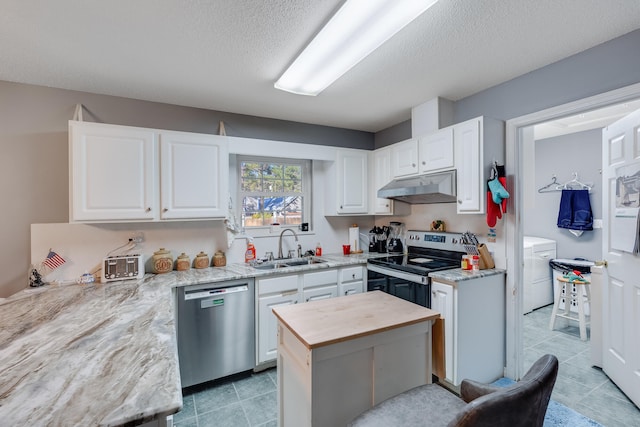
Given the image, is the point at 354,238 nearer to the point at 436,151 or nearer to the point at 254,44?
the point at 436,151

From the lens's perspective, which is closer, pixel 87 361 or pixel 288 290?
pixel 87 361

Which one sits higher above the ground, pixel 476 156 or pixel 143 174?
pixel 476 156

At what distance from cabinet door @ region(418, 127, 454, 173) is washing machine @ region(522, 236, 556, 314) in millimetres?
2238

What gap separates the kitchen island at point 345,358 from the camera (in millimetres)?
1254

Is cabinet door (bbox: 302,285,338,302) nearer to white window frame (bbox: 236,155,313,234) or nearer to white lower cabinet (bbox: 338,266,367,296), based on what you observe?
white lower cabinet (bbox: 338,266,367,296)

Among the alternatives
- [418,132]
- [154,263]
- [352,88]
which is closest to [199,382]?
[154,263]

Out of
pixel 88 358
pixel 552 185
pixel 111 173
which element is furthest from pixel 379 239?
pixel 552 185

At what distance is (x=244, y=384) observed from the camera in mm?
2439

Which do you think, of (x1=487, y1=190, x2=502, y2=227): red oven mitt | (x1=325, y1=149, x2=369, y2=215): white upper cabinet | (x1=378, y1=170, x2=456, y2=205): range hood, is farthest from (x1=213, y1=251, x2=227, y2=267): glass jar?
(x1=487, y1=190, x2=502, y2=227): red oven mitt

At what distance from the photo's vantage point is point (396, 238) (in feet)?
11.7

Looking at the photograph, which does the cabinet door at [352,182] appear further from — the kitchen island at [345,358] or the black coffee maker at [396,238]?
the kitchen island at [345,358]

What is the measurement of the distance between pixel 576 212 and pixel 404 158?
10.1ft

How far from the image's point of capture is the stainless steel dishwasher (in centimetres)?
228

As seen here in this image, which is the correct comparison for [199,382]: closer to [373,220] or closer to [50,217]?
[50,217]
